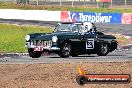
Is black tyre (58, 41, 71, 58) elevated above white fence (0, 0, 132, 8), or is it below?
above

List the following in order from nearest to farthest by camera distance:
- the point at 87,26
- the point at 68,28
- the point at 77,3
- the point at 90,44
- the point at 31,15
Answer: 1. the point at 68,28
2. the point at 90,44
3. the point at 87,26
4. the point at 31,15
5. the point at 77,3

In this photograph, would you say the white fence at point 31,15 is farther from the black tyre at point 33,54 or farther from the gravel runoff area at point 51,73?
the gravel runoff area at point 51,73

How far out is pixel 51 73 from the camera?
15.7 metres

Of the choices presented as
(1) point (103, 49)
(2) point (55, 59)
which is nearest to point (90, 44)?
(1) point (103, 49)

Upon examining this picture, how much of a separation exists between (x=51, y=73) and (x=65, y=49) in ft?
14.2

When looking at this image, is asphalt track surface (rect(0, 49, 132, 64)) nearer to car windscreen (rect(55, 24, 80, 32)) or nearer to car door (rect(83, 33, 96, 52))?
car door (rect(83, 33, 96, 52))

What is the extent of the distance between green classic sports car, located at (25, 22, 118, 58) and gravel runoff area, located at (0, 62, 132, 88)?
5.43 feet

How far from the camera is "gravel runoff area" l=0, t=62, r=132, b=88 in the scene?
1362 cm

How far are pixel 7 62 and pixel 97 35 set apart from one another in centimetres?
433

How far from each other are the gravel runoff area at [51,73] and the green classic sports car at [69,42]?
1.65 m

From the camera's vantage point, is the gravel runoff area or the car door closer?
the gravel runoff area

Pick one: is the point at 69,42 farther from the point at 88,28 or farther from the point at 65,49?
the point at 88,28

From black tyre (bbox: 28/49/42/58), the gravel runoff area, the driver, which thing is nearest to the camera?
the gravel runoff area

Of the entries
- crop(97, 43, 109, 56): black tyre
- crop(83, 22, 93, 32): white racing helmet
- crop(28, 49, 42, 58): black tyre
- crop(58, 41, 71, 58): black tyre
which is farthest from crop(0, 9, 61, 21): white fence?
crop(58, 41, 71, 58): black tyre
